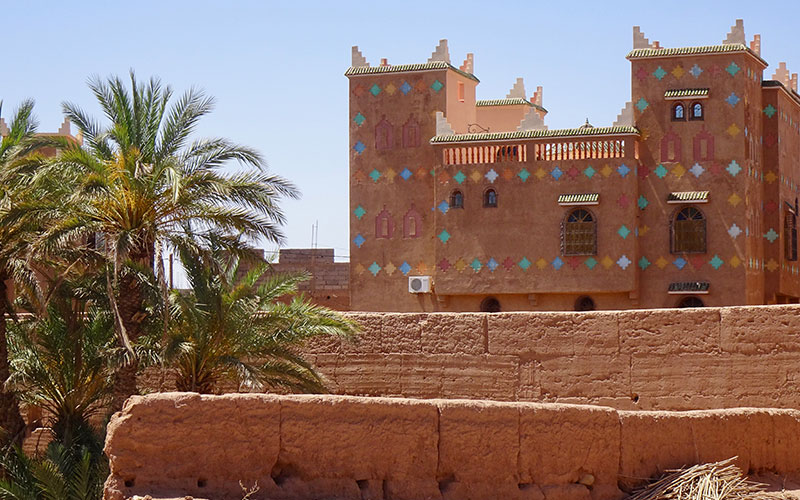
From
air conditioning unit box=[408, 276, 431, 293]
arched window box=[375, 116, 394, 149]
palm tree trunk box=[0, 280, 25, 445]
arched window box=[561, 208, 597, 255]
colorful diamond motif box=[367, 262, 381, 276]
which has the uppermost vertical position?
arched window box=[375, 116, 394, 149]

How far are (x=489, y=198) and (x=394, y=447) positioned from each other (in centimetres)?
1693

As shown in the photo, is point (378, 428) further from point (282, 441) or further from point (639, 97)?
point (639, 97)

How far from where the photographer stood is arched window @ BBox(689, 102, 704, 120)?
25875mm

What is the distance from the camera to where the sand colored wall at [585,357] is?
1370cm

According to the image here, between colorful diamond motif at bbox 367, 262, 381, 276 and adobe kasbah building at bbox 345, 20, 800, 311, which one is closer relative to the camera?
adobe kasbah building at bbox 345, 20, 800, 311

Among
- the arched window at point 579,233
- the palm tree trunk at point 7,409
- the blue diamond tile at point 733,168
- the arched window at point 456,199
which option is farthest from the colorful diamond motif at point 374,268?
the palm tree trunk at point 7,409

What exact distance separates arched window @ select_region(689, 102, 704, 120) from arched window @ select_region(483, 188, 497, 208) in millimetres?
3632

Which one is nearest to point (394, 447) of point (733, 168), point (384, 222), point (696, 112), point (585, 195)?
point (585, 195)

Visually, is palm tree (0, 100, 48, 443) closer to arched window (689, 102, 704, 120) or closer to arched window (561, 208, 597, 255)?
arched window (561, 208, 597, 255)

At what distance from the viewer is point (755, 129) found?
86.5ft

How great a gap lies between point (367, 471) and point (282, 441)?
0.62 m

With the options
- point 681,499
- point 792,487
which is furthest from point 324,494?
point 792,487

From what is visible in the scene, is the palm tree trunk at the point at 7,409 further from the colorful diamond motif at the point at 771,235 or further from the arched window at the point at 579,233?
the colorful diamond motif at the point at 771,235

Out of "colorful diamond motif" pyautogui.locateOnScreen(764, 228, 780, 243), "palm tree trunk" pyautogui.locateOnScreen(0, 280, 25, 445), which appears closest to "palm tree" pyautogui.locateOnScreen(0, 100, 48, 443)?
"palm tree trunk" pyautogui.locateOnScreen(0, 280, 25, 445)
